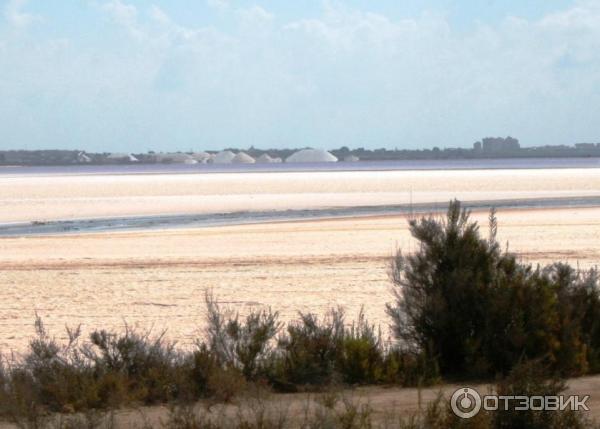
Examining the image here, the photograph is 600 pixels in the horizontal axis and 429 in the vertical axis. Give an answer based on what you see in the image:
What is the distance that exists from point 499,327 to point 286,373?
164 cm

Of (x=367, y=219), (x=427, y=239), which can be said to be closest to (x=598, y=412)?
(x=427, y=239)

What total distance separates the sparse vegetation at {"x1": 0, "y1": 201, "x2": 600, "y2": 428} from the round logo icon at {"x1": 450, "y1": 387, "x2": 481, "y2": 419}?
68 centimetres

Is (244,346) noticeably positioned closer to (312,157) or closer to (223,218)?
(223,218)

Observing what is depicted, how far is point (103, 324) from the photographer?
12.9 meters

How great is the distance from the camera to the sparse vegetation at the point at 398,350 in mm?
7434

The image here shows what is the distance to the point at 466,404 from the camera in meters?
6.23

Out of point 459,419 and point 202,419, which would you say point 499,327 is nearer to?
point 459,419

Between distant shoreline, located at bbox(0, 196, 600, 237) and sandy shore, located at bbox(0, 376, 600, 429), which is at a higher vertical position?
sandy shore, located at bbox(0, 376, 600, 429)

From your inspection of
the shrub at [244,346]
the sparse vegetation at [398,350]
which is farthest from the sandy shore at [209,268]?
the sparse vegetation at [398,350]

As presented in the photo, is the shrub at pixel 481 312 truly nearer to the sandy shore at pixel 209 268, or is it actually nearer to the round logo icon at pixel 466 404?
the round logo icon at pixel 466 404

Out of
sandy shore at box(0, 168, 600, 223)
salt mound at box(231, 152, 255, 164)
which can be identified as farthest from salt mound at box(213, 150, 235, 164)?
sandy shore at box(0, 168, 600, 223)

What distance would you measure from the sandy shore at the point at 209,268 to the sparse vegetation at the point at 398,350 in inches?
122

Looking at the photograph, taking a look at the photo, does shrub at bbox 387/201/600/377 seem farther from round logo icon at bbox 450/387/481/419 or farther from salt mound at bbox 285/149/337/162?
salt mound at bbox 285/149/337/162

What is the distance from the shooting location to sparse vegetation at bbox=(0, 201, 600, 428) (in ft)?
24.4
